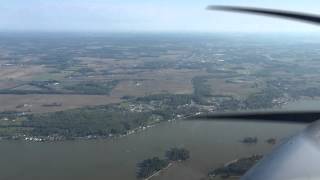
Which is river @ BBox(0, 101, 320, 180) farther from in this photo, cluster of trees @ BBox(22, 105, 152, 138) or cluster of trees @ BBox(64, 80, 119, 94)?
cluster of trees @ BBox(64, 80, 119, 94)

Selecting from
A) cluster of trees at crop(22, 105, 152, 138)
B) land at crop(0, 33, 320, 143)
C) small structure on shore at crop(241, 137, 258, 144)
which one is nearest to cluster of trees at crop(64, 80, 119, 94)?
land at crop(0, 33, 320, 143)

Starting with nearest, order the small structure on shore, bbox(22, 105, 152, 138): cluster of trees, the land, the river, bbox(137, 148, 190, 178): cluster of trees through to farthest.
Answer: bbox(137, 148, 190, 178): cluster of trees → the river → the small structure on shore → bbox(22, 105, 152, 138): cluster of trees → the land

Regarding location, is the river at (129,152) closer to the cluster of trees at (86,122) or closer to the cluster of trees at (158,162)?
the cluster of trees at (158,162)

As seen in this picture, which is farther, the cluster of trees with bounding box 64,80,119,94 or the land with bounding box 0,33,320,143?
the cluster of trees with bounding box 64,80,119,94

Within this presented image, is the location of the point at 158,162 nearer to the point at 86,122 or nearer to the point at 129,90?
the point at 86,122

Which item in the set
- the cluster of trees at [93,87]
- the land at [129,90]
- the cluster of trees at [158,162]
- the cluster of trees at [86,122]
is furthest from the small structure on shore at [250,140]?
the cluster of trees at [93,87]

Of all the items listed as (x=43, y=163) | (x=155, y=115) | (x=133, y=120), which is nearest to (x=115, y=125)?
(x=133, y=120)

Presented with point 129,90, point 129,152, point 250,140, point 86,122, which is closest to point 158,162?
point 129,152
